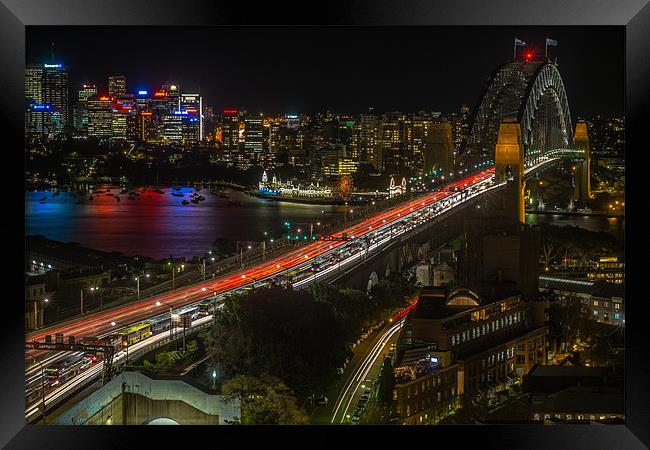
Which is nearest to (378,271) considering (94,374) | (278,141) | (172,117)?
(278,141)

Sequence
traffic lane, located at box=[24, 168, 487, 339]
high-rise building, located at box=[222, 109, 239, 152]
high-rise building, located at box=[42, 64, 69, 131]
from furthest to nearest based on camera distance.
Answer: high-rise building, located at box=[222, 109, 239, 152], traffic lane, located at box=[24, 168, 487, 339], high-rise building, located at box=[42, 64, 69, 131]

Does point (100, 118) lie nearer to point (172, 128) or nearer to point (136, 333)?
point (172, 128)

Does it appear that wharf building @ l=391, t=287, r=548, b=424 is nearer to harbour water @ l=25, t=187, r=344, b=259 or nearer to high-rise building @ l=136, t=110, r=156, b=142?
high-rise building @ l=136, t=110, r=156, b=142

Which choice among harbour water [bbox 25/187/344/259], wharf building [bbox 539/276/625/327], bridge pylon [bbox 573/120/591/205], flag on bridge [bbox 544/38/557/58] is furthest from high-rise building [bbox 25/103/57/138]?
bridge pylon [bbox 573/120/591/205]

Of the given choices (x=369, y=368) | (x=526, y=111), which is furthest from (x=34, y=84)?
(x=526, y=111)

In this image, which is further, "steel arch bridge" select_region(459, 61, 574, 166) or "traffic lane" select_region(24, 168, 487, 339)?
"steel arch bridge" select_region(459, 61, 574, 166)

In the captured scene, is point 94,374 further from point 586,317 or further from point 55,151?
point 586,317
